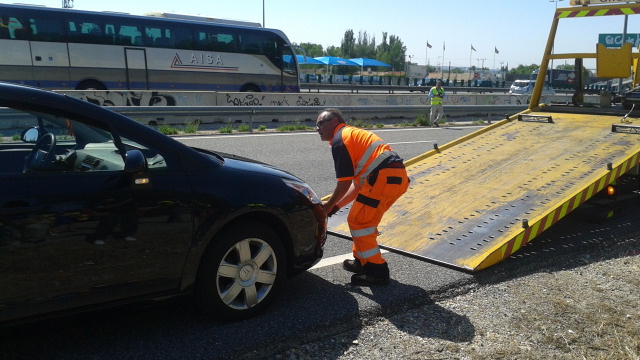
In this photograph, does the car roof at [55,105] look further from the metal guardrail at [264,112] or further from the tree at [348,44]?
the tree at [348,44]

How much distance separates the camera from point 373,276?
446 cm

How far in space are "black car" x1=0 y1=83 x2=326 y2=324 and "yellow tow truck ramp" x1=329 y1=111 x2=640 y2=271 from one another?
5.93ft

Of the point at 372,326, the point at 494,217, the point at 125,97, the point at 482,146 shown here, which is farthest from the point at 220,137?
the point at 372,326

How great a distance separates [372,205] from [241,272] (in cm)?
120

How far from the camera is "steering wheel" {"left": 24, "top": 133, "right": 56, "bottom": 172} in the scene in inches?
122

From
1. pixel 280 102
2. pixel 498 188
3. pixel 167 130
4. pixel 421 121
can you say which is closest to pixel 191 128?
pixel 167 130

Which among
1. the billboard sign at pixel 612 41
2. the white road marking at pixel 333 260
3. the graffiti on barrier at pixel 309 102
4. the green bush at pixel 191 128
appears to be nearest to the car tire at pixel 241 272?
the white road marking at pixel 333 260

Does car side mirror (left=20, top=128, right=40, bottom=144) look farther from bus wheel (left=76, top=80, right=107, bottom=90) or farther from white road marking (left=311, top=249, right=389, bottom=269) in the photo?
bus wheel (left=76, top=80, right=107, bottom=90)

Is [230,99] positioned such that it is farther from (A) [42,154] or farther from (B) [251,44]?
(A) [42,154]

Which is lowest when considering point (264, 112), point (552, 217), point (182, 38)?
point (552, 217)

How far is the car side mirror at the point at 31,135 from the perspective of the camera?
3387 mm

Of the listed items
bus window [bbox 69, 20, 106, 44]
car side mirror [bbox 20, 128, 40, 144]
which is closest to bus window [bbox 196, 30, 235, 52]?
bus window [bbox 69, 20, 106, 44]

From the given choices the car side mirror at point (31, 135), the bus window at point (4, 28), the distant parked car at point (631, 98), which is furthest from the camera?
the bus window at point (4, 28)

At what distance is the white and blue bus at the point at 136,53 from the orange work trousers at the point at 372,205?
18828 millimetres
